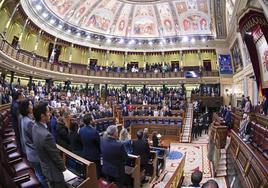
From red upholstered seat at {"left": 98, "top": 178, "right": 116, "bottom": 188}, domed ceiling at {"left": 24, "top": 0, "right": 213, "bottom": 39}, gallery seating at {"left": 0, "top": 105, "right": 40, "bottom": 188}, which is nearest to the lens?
gallery seating at {"left": 0, "top": 105, "right": 40, "bottom": 188}

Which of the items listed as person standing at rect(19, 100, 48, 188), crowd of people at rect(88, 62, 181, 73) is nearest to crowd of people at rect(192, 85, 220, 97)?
crowd of people at rect(88, 62, 181, 73)

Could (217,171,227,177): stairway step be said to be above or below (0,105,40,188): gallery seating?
below

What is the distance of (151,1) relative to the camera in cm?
2555

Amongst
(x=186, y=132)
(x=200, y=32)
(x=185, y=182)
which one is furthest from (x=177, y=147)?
(x=200, y=32)

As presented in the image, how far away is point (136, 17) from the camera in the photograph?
28.1 m

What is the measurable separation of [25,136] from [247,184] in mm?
3627

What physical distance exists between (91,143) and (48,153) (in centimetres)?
147

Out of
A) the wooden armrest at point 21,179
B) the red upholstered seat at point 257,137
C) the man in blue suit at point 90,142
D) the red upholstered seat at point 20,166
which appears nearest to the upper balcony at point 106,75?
the red upholstered seat at point 20,166

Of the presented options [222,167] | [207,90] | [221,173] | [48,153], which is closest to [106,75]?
[207,90]

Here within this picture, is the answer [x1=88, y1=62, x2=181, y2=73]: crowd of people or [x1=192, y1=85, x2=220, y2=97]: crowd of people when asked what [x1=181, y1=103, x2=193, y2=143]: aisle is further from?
[x1=88, y1=62, x2=181, y2=73]: crowd of people

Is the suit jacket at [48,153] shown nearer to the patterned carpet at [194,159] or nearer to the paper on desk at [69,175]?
the paper on desk at [69,175]

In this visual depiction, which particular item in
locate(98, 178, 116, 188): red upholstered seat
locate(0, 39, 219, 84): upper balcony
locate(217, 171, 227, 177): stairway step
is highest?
locate(0, 39, 219, 84): upper balcony

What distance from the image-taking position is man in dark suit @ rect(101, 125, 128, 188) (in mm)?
3863

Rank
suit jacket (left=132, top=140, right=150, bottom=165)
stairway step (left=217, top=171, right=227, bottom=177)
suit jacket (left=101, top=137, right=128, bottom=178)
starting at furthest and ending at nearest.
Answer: stairway step (left=217, top=171, right=227, bottom=177), suit jacket (left=132, top=140, right=150, bottom=165), suit jacket (left=101, top=137, right=128, bottom=178)
